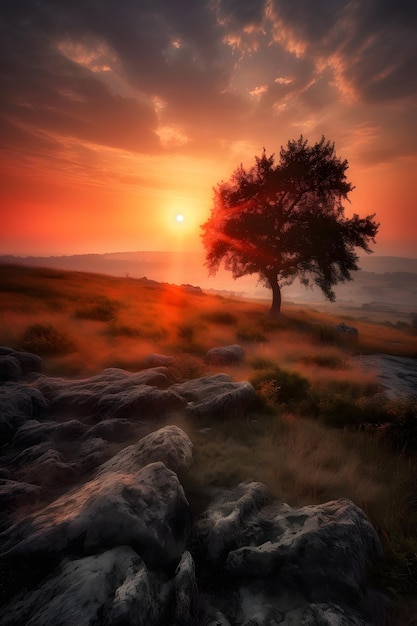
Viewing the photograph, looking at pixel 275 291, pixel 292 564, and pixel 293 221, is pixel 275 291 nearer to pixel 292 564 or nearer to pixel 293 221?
pixel 293 221

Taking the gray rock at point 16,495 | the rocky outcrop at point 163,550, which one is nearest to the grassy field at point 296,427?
the rocky outcrop at point 163,550

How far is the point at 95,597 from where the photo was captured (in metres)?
2.52

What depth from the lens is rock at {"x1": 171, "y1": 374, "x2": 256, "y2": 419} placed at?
7.27 metres

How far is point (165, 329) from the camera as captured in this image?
681 inches

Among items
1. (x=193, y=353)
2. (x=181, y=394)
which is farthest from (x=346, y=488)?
(x=193, y=353)

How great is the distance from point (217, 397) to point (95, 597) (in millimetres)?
5148

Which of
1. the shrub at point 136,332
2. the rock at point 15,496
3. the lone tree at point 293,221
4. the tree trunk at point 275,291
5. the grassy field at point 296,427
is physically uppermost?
the lone tree at point 293,221

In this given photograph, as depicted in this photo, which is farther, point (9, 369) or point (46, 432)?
point (9, 369)

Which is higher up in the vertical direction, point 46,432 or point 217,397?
point 217,397

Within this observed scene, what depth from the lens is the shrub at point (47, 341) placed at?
1232 cm

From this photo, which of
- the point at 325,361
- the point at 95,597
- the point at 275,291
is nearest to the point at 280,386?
the point at 325,361

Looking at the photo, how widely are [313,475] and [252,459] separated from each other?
3.65ft

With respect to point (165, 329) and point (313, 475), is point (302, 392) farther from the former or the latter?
point (165, 329)

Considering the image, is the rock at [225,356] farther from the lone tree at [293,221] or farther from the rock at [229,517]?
the lone tree at [293,221]
